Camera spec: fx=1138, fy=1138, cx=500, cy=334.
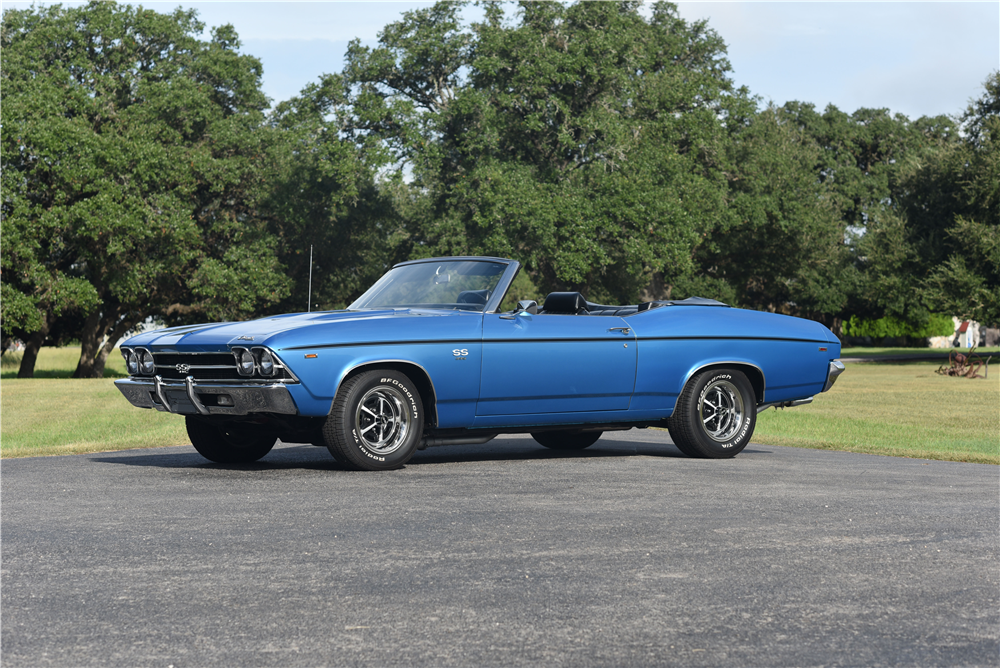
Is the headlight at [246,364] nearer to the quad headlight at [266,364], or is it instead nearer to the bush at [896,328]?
the quad headlight at [266,364]

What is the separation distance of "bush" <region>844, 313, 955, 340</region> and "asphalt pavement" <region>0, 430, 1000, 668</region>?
67.0m

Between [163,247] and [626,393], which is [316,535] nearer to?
[626,393]

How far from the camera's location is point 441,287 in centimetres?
923

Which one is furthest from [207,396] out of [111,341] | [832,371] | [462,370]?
[111,341]

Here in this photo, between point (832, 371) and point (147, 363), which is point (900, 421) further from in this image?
point (147, 363)

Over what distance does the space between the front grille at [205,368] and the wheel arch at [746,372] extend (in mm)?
3491

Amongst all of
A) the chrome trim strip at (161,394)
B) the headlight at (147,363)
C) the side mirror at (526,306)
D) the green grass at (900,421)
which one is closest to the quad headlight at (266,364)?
the chrome trim strip at (161,394)

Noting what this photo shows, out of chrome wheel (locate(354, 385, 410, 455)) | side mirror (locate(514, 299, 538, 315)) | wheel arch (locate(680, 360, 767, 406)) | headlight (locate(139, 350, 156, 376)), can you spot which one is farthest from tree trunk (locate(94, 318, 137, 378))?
chrome wheel (locate(354, 385, 410, 455))

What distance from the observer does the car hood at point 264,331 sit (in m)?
7.72

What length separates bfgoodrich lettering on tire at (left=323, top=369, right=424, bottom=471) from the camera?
7.84 m

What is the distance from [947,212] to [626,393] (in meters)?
39.9

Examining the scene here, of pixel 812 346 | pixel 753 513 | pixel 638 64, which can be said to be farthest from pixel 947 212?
pixel 753 513

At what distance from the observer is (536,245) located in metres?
38.4

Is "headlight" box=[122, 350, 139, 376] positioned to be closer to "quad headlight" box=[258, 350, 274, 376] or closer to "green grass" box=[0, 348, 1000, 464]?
"quad headlight" box=[258, 350, 274, 376]
